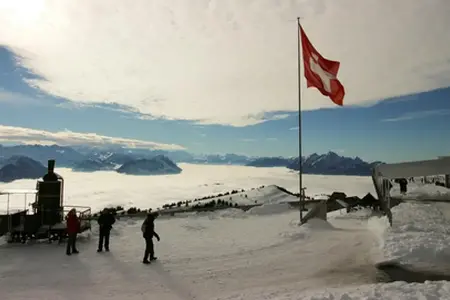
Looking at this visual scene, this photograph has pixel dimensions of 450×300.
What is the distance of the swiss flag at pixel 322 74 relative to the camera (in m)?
19.1

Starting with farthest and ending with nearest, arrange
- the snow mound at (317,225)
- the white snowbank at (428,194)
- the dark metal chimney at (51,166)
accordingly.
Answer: the white snowbank at (428,194) < the snow mound at (317,225) < the dark metal chimney at (51,166)

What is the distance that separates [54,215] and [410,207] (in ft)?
66.6

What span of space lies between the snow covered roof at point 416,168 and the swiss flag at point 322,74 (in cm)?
408

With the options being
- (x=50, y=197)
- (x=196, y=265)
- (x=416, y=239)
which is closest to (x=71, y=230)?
(x=50, y=197)

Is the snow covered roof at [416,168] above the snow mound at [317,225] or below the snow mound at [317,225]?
above

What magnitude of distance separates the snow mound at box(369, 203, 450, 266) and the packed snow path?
0.81 meters

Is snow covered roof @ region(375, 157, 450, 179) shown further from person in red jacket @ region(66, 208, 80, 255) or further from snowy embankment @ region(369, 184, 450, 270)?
person in red jacket @ region(66, 208, 80, 255)

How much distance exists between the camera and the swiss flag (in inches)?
751

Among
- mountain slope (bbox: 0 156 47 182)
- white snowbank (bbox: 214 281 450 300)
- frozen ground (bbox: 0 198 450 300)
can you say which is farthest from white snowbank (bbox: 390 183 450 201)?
mountain slope (bbox: 0 156 47 182)

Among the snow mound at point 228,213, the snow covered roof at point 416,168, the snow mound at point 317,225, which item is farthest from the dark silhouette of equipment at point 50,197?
the snow covered roof at point 416,168

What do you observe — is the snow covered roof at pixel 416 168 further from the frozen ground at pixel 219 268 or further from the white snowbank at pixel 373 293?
the white snowbank at pixel 373 293

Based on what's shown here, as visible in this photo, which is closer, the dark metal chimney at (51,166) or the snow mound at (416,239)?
the snow mound at (416,239)

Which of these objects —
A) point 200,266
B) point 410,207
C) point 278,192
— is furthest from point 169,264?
point 278,192

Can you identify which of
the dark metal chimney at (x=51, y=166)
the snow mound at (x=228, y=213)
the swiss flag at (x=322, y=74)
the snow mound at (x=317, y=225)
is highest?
the swiss flag at (x=322, y=74)
